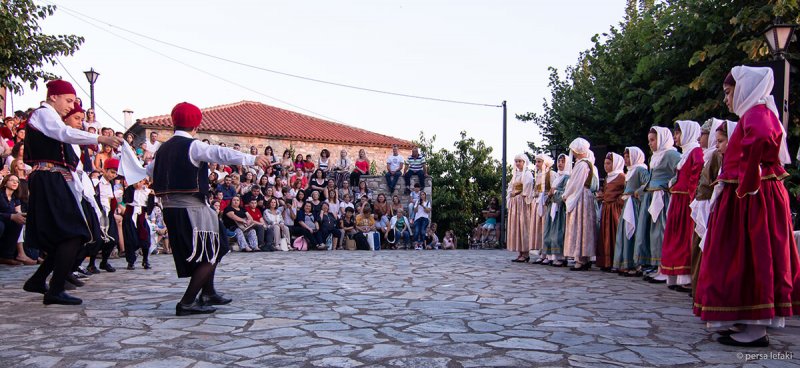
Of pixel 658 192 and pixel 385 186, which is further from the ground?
pixel 385 186

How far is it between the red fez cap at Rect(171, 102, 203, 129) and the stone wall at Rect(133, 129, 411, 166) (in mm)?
19867

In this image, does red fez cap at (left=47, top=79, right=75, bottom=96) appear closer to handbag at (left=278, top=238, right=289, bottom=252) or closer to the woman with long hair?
handbag at (left=278, top=238, right=289, bottom=252)

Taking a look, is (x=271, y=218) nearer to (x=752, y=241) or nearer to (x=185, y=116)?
(x=185, y=116)

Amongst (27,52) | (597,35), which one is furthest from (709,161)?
(597,35)

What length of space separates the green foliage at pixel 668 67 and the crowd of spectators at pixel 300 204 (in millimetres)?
5365

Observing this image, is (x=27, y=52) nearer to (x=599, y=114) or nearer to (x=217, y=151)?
(x=217, y=151)

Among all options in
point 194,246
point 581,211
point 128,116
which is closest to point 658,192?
point 581,211

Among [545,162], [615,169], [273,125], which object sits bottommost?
[615,169]

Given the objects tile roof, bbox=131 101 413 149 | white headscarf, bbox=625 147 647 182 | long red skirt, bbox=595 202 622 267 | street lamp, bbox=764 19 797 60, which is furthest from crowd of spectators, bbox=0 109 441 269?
street lamp, bbox=764 19 797 60

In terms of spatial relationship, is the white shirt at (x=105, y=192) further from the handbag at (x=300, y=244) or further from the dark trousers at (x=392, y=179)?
the dark trousers at (x=392, y=179)

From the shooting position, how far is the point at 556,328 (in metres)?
4.50

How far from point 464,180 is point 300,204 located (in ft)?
48.6

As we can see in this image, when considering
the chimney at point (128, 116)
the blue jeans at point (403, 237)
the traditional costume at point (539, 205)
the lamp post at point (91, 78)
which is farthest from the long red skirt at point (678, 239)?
the chimney at point (128, 116)

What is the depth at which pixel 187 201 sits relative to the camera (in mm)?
4867
